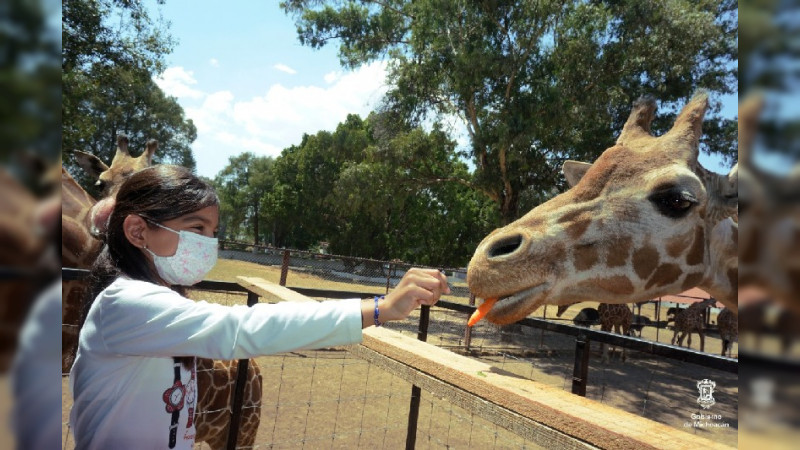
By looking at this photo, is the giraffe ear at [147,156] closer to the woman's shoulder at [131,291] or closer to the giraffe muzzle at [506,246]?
the giraffe muzzle at [506,246]

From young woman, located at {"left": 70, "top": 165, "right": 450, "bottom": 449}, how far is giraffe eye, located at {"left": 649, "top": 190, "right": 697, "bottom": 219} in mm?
1867

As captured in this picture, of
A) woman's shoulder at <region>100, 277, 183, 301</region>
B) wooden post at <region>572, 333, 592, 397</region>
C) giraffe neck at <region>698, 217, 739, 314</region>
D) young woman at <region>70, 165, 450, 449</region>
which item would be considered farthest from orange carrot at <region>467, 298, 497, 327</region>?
woman's shoulder at <region>100, 277, 183, 301</region>

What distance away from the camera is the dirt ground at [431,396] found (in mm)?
5633

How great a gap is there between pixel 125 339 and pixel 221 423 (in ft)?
8.12

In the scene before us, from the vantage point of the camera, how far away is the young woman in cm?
145

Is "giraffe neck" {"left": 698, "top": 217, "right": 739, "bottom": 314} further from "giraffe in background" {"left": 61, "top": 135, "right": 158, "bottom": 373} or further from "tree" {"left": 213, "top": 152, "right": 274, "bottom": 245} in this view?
"tree" {"left": 213, "top": 152, "right": 274, "bottom": 245}

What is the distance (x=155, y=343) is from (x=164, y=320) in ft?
0.23

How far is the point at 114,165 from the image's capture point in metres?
6.63

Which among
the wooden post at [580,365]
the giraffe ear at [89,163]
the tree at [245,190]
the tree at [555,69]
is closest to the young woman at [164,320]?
the wooden post at [580,365]

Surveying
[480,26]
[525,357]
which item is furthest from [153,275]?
[480,26]

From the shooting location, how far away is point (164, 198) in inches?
69.2

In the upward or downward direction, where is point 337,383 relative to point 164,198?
downward

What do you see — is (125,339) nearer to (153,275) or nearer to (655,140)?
(153,275)

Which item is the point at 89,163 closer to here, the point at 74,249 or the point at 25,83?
the point at 74,249
